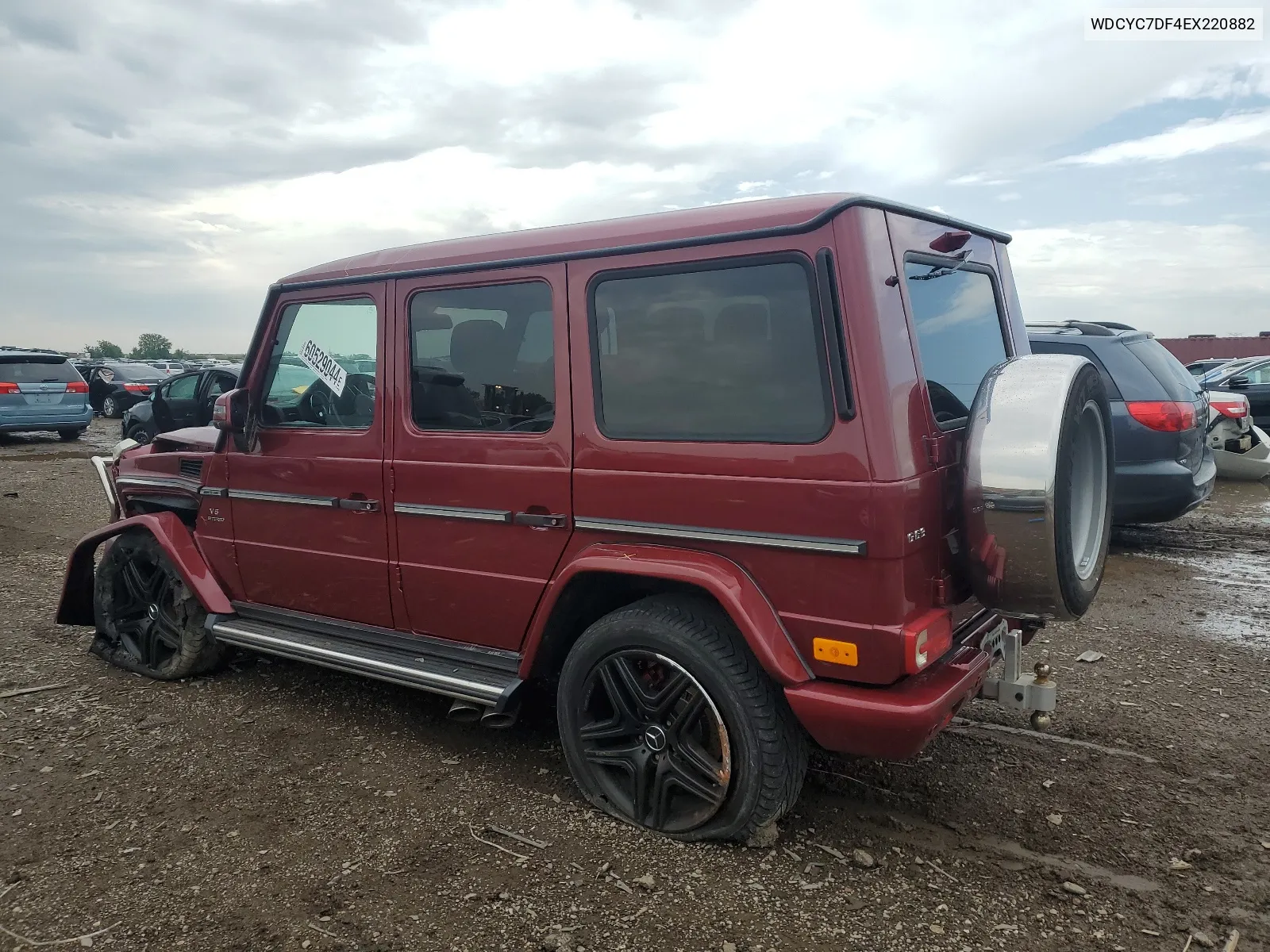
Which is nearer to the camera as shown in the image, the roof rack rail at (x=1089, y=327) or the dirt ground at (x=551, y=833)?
the dirt ground at (x=551, y=833)

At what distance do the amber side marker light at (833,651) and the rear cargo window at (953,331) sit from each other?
78cm

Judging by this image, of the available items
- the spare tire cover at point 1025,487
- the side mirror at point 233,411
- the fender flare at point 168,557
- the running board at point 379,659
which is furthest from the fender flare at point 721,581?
the fender flare at point 168,557

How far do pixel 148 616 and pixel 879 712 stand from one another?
3.80 meters

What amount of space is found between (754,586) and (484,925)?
1248 mm

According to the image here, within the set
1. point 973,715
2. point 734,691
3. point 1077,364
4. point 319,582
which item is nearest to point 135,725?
point 319,582

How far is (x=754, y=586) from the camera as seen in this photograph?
2.79m

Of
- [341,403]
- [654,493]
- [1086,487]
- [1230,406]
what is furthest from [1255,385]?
[341,403]

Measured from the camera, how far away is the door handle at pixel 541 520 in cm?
317

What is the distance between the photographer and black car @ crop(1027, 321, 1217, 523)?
6246 mm

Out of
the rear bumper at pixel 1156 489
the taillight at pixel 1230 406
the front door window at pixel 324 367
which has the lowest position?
the rear bumper at pixel 1156 489

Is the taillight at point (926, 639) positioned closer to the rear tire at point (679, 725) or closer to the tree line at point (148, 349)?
the rear tire at point (679, 725)

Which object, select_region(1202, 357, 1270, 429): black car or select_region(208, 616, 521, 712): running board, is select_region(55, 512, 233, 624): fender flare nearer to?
select_region(208, 616, 521, 712): running board

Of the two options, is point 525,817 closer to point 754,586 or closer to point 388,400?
point 754,586

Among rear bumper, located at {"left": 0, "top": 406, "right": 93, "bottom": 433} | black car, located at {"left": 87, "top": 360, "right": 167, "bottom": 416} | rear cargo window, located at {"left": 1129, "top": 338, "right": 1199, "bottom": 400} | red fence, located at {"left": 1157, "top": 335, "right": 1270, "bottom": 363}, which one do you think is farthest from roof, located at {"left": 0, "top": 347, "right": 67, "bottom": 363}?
red fence, located at {"left": 1157, "top": 335, "right": 1270, "bottom": 363}
